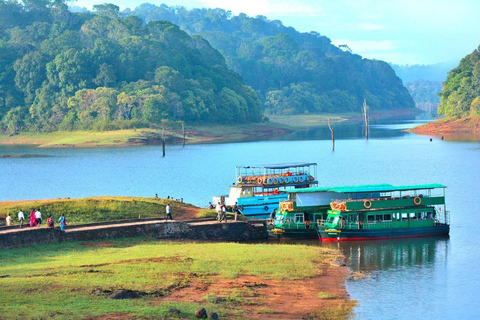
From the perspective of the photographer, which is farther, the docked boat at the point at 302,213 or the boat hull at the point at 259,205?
the boat hull at the point at 259,205

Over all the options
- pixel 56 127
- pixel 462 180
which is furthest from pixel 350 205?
pixel 56 127

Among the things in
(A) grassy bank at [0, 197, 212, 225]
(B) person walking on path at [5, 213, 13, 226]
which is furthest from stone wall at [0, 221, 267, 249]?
(B) person walking on path at [5, 213, 13, 226]

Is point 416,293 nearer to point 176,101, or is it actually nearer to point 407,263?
point 407,263

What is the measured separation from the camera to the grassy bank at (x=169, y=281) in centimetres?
3247

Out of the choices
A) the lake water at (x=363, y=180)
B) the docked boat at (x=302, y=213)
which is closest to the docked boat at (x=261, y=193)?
the docked boat at (x=302, y=213)

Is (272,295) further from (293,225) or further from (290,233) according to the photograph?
(293,225)

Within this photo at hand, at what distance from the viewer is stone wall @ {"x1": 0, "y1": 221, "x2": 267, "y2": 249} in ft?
156

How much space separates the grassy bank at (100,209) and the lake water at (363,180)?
1474 centimetres

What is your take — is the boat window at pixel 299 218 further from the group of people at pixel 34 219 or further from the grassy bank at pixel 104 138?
the grassy bank at pixel 104 138

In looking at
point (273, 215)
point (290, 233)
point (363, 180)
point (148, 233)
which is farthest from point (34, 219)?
point (363, 180)

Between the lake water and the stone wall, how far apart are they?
7.83 meters

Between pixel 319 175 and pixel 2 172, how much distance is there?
165ft

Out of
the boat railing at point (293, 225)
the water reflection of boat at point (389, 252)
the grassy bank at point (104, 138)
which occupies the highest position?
the grassy bank at point (104, 138)

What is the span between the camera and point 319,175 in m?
105
